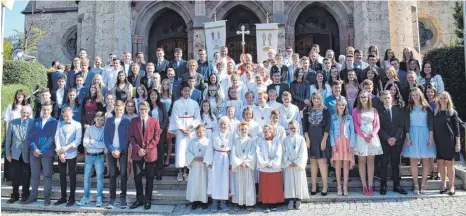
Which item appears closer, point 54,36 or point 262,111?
point 262,111

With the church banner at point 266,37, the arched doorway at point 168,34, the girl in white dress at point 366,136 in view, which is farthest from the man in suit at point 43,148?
the arched doorway at point 168,34

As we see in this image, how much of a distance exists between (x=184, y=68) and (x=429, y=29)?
16.3 meters

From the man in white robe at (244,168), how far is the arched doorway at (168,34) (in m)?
11.1

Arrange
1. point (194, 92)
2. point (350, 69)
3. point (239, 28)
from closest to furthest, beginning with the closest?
point (194, 92) → point (350, 69) → point (239, 28)

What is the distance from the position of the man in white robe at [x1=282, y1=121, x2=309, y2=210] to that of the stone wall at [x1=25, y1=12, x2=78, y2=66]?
Result: 19.1m

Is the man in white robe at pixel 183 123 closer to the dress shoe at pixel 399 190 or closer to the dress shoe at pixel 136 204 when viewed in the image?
the dress shoe at pixel 136 204

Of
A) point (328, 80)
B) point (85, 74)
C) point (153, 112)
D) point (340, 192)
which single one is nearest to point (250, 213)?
A: point (340, 192)

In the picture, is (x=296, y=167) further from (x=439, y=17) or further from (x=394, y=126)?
(x=439, y=17)

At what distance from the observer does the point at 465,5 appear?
8.41 m

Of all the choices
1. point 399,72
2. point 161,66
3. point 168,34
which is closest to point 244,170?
point 161,66

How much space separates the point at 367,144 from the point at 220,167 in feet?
8.66

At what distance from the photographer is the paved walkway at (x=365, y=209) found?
20.4 ft

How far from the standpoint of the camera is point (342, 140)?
6918 mm

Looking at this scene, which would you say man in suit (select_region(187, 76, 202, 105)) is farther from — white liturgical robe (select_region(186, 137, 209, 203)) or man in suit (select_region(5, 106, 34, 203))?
man in suit (select_region(5, 106, 34, 203))
